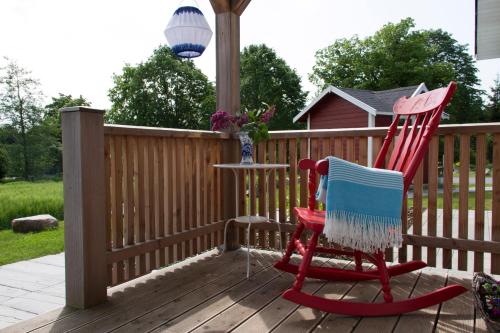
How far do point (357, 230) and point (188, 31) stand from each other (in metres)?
1.91

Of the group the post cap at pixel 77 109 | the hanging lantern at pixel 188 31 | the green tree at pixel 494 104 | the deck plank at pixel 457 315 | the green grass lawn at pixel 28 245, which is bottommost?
the green grass lawn at pixel 28 245

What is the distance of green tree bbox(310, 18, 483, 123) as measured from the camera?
19.3m

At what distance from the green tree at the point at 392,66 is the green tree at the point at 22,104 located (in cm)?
1356

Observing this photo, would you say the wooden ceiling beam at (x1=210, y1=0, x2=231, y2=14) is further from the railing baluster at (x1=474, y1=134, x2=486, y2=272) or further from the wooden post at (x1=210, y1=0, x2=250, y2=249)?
the railing baluster at (x1=474, y1=134, x2=486, y2=272)

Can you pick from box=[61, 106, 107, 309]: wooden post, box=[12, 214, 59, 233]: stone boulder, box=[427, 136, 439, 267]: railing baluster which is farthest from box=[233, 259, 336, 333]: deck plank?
box=[12, 214, 59, 233]: stone boulder

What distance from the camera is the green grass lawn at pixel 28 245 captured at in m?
3.60

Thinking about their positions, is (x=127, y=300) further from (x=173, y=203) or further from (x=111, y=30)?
(x=111, y=30)

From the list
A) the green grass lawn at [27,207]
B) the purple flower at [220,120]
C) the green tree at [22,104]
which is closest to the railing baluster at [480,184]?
the purple flower at [220,120]

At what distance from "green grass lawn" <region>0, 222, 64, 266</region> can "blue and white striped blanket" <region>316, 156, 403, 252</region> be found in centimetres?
288

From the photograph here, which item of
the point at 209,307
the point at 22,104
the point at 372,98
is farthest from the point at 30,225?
the point at 372,98

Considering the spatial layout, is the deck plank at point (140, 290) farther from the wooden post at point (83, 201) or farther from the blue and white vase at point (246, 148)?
the blue and white vase at point (246, 148)

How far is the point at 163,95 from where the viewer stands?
2195 cm

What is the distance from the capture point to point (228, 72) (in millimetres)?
3037

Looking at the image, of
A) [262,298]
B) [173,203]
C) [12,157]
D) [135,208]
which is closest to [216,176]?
[173,203]
